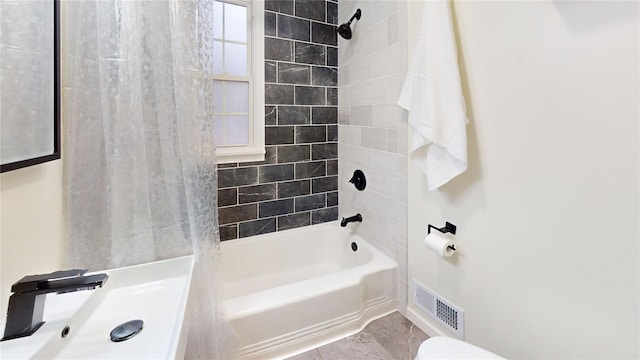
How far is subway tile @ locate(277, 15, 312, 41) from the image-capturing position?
229 centimetres

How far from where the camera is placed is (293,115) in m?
2.41

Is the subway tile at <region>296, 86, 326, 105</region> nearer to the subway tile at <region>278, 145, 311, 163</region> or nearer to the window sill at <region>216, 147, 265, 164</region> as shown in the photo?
the subway tile at <region>278, 145, 311, 163</region>

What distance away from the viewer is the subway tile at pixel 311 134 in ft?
8.05

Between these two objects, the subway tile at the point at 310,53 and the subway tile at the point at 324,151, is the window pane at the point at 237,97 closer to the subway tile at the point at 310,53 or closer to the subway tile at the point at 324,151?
the subway tile at the point at 310,53

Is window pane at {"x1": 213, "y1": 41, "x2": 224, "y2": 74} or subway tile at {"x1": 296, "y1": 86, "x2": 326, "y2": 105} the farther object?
subway tile at {"x1": 296, "y1": 86, "x2": 326, "y2": 105}

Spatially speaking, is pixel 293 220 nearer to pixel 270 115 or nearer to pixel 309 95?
pixel 270 115

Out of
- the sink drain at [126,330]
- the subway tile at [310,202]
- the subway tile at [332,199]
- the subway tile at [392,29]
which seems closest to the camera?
the sink drain at [126,330]

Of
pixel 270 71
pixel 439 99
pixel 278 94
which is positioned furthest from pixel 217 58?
pixel 439 99

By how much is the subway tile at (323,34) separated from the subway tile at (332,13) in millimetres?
48

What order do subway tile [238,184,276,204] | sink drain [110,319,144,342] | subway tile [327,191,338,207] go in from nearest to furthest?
sink drain [110,319,144,342] < subway tile [238,184,276,204] < subway tile [327,191,338,207]

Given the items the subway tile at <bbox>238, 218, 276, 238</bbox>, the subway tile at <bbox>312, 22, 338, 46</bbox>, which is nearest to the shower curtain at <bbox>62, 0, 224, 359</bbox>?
the subway tile at <bbox>238, 218, 276, 238</bbox>

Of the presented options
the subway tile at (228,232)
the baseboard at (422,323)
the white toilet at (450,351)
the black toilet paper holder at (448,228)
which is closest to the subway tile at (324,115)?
the subway tile at (228,232)

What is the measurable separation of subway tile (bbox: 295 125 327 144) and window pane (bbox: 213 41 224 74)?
0.73 m

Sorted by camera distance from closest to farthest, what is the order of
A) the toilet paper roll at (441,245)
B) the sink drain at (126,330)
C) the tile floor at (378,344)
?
1. the sink drain at (126,330)
2. the toilet paper roll at (441,245)
3. the tile floor at (378,344)
